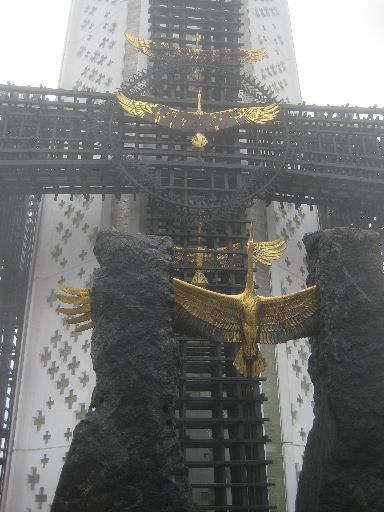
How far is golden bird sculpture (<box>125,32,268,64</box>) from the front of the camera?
1384 centimetres

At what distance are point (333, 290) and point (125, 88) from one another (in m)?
7.49

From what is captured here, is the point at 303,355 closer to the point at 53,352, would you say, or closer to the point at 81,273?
the point at 81,273

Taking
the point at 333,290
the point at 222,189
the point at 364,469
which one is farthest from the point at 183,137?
the point at 364,469

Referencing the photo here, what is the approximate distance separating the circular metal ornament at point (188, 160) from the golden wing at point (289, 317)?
409cm

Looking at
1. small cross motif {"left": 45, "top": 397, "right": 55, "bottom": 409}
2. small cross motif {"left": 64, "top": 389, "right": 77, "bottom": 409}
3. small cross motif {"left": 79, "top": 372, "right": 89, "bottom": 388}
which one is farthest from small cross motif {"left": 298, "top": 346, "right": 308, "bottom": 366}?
small cross motif {"left": 45, "top": 397, "right": 55, "bottom": 409}

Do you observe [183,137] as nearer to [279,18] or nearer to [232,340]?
[232,340]

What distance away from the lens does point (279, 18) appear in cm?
1838

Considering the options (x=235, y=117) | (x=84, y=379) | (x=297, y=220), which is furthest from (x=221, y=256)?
→ (x=84, y=379)

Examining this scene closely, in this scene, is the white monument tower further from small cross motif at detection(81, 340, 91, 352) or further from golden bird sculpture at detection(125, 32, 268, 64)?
golden bird sculpture at detection(125, 32, 268, 64)

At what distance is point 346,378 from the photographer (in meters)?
6.93

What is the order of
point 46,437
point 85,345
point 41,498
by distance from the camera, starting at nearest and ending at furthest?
point 41,498, point 46,437, point 85,345

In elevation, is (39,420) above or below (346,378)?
above

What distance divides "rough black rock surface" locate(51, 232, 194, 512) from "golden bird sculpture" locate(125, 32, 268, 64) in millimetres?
7823

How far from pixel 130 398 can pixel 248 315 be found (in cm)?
209
